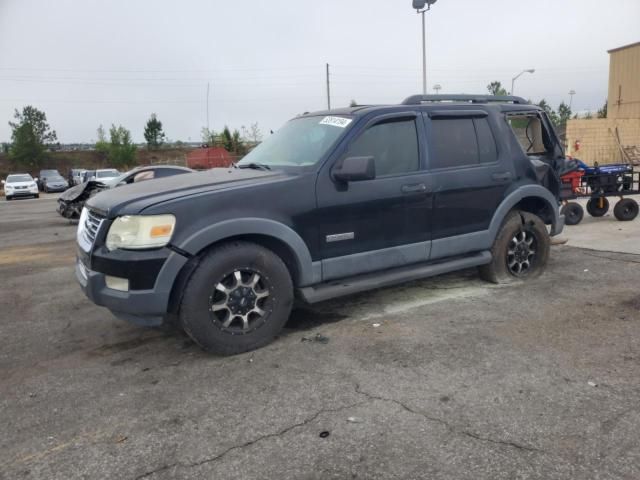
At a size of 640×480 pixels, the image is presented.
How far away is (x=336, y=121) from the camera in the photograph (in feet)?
15.0

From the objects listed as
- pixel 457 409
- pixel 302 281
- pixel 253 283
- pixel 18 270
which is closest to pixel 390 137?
pixel 302 281

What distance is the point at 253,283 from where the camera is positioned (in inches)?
153

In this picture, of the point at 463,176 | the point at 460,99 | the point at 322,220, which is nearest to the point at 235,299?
the point at 322,220

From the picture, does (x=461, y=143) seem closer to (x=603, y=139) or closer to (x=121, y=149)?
(x=603, y=139)

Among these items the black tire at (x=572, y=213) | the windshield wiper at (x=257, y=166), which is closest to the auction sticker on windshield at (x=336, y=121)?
the windshield wiper at (x=257, y=166)

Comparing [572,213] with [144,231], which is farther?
[572,213]

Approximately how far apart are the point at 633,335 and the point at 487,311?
44.3 inches

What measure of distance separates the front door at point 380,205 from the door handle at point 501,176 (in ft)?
2.91

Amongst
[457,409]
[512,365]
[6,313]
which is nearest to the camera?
[457,409]

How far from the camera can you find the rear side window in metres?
4.84

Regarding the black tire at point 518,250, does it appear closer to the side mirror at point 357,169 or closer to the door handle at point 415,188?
the door handle at point 415,188

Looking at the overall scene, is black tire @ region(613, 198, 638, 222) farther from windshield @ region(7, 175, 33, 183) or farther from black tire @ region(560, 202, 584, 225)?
windshield @ region(7, 175, 33, 183)

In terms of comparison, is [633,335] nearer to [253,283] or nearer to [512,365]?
[512,365]

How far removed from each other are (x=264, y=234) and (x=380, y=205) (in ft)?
3.54
